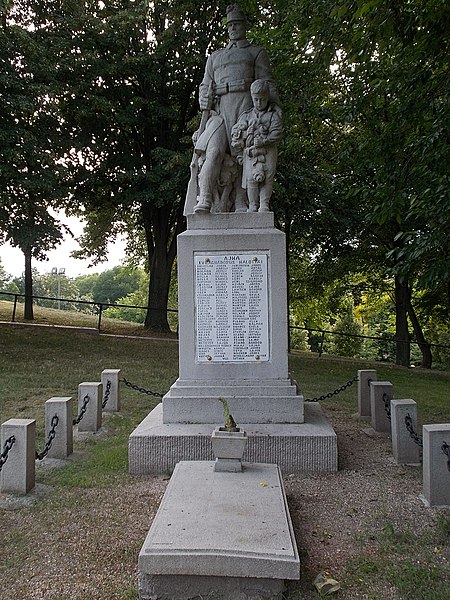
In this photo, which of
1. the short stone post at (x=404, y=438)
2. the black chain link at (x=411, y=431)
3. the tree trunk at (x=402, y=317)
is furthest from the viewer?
the tree trunk at (x=402, y=317)

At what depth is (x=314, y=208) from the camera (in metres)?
16.5

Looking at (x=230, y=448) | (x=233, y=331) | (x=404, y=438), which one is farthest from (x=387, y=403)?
(x=230, y=448)

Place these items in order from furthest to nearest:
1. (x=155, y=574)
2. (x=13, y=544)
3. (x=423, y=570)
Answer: (x=13, y=544) < (x=423, y=570) < (x=155, y=574)

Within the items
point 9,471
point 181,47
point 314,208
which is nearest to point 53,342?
point 314,208

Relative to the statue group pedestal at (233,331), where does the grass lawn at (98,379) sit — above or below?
below

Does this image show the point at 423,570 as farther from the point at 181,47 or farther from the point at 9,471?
the point at 181,47

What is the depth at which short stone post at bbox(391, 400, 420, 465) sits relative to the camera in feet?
19.1

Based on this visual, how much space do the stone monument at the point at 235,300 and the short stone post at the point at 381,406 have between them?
127 centimetres

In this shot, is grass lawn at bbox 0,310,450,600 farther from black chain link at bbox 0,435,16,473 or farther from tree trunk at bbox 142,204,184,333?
tree trunk at bbox 142,204,184,333

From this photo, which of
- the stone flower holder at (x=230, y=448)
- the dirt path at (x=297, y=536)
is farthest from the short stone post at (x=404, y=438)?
the stone flower holder at (x=230, y=448)

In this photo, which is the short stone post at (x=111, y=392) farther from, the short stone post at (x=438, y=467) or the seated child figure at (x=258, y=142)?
the short stone post at (x=438, y=467)

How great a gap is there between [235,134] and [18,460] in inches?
174

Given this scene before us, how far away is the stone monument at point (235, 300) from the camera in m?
5.42

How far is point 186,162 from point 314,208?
4.22 m
